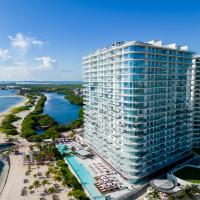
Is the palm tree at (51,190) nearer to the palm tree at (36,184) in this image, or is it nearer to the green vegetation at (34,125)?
the palm tree at (36,184)

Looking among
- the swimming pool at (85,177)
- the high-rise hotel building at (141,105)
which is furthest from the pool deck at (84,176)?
the high-rise hotel building at (141,105)

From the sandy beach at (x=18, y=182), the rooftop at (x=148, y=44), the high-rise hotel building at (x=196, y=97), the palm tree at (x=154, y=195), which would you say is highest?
the rooftop at (x=148, y=44)

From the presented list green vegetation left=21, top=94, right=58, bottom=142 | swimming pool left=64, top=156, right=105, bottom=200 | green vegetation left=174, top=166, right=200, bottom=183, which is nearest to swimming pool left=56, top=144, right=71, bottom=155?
swimming pool left=64, top=156, right=105, bottom=200

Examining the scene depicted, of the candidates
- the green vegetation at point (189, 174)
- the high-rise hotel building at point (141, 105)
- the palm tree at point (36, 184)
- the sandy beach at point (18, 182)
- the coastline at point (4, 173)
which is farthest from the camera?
the coastline at point (4, 173)

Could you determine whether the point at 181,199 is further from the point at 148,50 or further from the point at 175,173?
the point at 148,50

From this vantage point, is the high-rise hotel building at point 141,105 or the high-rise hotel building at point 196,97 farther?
the high-rise hotel building at point 196,97

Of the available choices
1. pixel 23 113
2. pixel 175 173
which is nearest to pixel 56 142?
pixel 175 173
